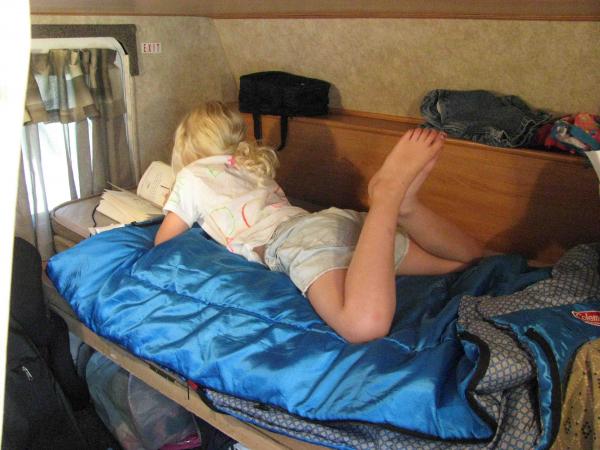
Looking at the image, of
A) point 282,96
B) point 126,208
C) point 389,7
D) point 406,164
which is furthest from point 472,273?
point 126,208

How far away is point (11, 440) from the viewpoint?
125 cm

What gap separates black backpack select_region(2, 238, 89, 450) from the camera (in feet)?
4.28

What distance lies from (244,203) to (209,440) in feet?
2.23

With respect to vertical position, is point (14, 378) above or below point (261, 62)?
below

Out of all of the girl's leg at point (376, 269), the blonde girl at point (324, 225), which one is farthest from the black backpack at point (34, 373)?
the girl's leg at point (376, 269)

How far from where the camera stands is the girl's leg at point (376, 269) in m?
1.13

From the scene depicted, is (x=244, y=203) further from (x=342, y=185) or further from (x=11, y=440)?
(x=11, y=440)

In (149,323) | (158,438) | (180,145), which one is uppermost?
(180,145)

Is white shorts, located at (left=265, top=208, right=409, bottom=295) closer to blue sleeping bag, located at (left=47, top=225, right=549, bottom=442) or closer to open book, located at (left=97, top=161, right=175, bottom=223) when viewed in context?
blue sleeping bag, located at (left=47, top=225, right=549, bottom=442)

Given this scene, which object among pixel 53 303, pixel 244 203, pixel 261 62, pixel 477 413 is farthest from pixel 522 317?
pixel 261 62

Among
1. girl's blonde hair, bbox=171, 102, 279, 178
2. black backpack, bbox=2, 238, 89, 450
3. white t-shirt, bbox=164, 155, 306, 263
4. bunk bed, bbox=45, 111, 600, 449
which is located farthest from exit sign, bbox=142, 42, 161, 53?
black backpack, bbox=2, 238, 89, 450

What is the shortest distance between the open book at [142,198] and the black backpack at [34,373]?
1.63 ft

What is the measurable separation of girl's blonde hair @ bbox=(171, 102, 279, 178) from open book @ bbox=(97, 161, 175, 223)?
1.38ft

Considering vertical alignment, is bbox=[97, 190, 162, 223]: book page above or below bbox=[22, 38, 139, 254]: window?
below
